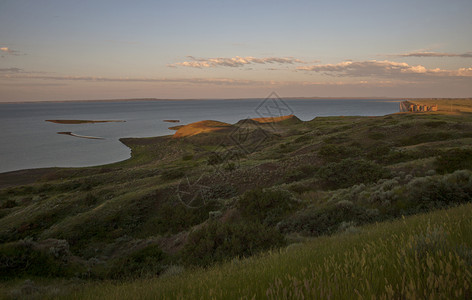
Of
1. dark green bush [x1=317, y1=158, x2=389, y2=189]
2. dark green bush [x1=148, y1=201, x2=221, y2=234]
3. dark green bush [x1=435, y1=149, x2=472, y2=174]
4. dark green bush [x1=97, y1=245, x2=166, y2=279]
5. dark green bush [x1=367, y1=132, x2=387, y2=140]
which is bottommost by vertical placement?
dark green bush [x1=148, y1=201, x2=221, y2=234]

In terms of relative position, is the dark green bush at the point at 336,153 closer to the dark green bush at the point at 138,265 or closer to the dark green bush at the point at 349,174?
the dark green bush at the point at 349,174

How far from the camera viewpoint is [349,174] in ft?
54.4

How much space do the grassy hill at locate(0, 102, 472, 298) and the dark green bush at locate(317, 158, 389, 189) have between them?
89 millimetres

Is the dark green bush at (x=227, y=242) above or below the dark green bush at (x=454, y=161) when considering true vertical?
below

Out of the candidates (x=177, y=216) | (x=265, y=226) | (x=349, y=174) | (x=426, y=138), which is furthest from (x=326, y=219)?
(x=426, y=138)

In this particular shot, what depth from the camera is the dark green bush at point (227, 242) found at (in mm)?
7680

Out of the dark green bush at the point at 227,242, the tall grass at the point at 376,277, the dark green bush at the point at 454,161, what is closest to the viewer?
the tall grass at the point at 376,277

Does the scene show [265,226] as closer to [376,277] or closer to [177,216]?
[376,277]

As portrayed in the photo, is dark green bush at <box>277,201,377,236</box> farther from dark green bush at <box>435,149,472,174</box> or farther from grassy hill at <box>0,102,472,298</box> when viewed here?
dark green bush at <box>435,149,472,174</box>

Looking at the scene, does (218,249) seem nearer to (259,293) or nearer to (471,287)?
(259,293)

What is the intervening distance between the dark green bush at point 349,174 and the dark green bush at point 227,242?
9373 mm

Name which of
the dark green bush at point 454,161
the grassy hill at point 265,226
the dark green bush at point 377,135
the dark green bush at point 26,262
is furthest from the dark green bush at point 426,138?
the dark green bush at point 26,262

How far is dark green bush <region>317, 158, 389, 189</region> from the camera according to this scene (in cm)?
1540

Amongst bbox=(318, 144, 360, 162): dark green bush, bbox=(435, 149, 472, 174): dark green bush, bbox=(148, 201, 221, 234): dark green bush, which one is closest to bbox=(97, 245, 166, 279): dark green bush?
bbox=(148, 201, 221, 234): dark green bush
